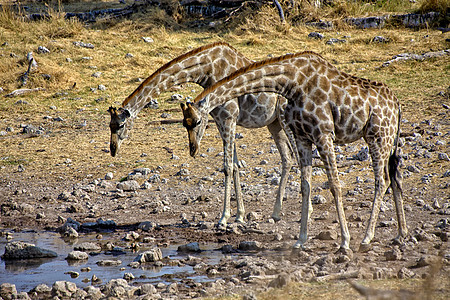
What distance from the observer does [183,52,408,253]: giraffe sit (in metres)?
6.43

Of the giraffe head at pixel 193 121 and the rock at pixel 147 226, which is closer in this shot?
the giraffe head at pixel 193 121

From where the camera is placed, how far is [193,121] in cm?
656

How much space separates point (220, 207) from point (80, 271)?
116 inches

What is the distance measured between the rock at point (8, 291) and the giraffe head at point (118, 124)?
2759 mm

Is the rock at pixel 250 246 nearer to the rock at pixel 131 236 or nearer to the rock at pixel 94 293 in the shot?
the rock at pixel 131 236

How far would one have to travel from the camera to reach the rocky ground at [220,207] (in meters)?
5.59

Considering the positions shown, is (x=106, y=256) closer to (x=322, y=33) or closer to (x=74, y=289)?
(x=74, y=289)

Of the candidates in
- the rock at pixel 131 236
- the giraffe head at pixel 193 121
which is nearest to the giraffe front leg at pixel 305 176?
the giraffe head at pixel 193 121

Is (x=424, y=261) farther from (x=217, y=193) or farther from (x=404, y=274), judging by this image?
(x=217, y=193)

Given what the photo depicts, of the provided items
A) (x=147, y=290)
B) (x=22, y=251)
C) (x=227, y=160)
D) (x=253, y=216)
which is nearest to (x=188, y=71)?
(x=227, y=160)

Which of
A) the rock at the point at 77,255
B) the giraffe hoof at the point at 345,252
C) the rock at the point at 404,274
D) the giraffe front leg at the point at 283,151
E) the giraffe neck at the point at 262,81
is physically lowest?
the rock at the point at 77,255

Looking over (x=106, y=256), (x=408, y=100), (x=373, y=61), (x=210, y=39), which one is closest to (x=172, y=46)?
(x=210, y=39)

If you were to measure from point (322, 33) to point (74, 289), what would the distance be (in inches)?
568

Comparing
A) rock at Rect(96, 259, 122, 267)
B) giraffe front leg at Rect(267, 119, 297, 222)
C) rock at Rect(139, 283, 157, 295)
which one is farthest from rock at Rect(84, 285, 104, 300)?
giraffe front leg at Rect(267, 119, 297, 222)
